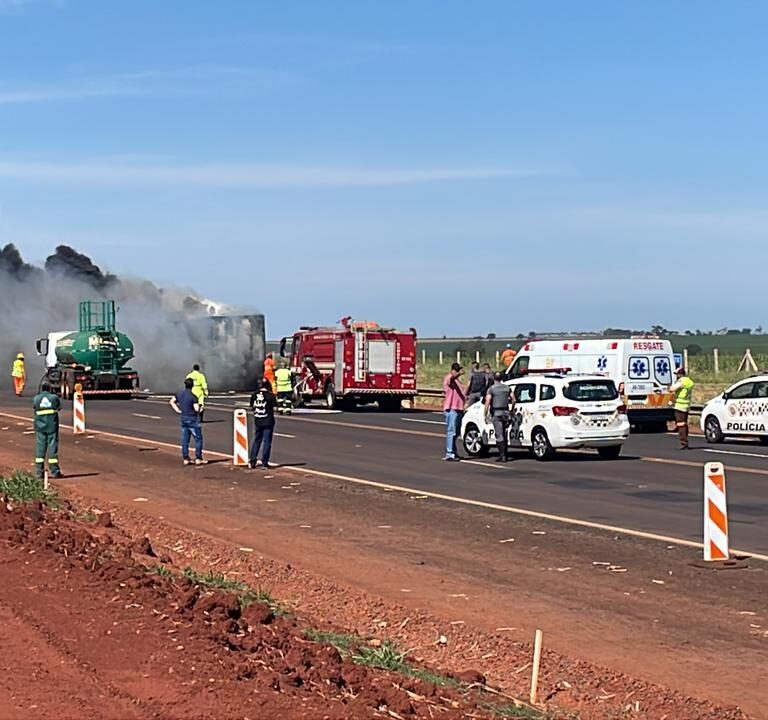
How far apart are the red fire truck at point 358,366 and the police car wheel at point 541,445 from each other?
19.2m

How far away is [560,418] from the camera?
2581 cm

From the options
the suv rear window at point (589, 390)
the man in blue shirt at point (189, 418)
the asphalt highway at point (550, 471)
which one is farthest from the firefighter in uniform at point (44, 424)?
the suv rear window at point (589, 390)

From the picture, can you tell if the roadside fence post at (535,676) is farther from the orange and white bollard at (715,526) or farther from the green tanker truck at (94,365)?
the green tanker truck at (94,365)

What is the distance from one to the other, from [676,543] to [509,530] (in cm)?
217

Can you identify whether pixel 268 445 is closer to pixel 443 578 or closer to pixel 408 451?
pixel 408 451

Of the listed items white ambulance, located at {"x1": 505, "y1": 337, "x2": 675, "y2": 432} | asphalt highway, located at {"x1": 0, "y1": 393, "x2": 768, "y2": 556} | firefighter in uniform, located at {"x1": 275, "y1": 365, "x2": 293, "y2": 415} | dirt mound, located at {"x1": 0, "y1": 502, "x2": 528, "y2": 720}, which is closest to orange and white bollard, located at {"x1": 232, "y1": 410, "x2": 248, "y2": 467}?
asphalt highway, located at {"x1": 0, "y1": 393, "x2": 768, "y2": 556}

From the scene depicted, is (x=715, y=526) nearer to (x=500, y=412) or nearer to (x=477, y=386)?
(x=500, y=412)

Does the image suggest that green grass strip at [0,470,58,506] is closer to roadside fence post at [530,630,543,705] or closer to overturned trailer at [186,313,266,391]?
roadside fence post at [530,630,543,705]

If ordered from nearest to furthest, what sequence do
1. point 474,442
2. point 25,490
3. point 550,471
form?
point 25,490, point 550,471, point 474,442

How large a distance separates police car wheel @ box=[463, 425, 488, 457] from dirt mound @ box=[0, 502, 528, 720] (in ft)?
47.8

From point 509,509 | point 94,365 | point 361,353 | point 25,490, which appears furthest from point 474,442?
point 94,365

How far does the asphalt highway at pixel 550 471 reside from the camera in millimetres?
18172

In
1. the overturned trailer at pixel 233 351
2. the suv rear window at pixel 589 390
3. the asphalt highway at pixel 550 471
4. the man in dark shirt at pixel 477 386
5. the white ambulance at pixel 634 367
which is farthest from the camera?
the overturned trailer at pixel 233 351

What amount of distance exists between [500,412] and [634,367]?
9.45m
